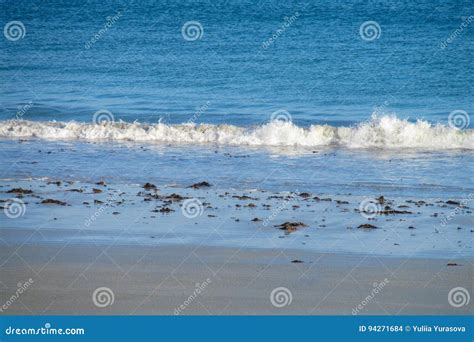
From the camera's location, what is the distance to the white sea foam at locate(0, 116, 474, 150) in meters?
21.3

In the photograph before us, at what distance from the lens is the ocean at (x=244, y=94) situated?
17.5m

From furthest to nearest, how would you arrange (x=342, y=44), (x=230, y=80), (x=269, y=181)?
(x=342, y=44)
(x=230, y=80)
(x=269, y=181)

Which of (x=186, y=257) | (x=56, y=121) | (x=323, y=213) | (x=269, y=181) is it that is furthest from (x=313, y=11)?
(x=186, y=257)

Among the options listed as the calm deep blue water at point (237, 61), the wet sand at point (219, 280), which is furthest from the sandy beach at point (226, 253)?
the calm deep blue water at point (237, 61)

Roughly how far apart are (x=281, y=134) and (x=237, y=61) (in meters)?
13.2

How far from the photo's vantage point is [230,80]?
31.7 metres

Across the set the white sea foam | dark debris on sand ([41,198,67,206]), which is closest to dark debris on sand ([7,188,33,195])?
dark debris on sand ([41,198,67,206])

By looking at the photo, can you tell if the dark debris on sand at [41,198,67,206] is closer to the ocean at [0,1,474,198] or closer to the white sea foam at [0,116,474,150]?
the ocean at [0,1,474,198]

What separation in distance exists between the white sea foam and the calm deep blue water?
7.57 feet

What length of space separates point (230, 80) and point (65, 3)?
17.4 m

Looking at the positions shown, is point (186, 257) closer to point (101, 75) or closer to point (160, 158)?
point (160, 158)

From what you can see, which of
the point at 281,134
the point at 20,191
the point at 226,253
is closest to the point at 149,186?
the point at 20,191

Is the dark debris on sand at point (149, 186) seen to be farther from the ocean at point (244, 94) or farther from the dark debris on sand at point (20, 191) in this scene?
the dark debris on sand at point (20, 191)

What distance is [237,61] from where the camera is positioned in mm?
34406
